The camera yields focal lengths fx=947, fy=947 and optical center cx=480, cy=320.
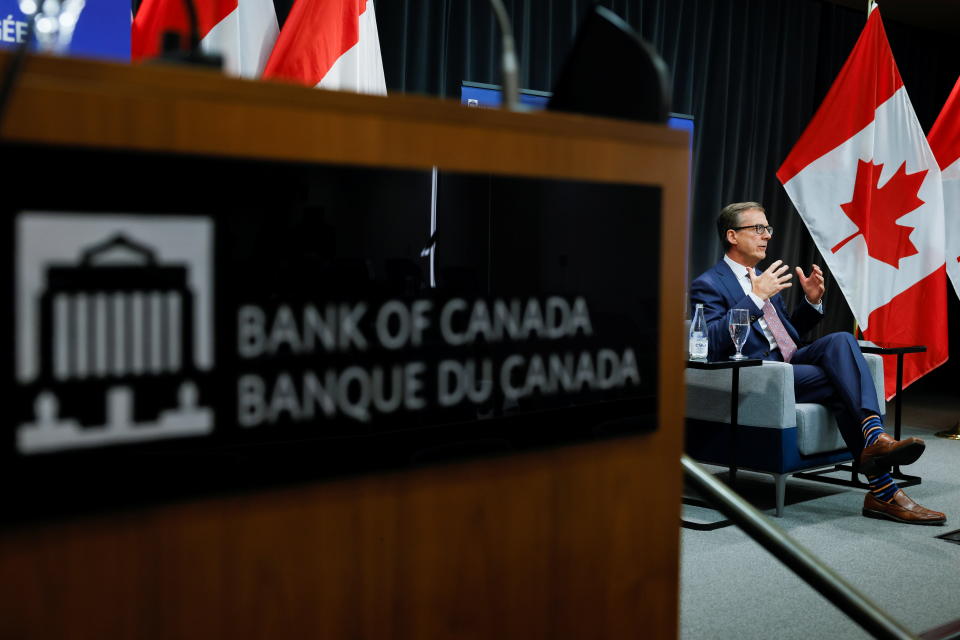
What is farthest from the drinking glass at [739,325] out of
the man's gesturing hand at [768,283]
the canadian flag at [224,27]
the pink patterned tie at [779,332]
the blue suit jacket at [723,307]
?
the canadian flag at [224,27]

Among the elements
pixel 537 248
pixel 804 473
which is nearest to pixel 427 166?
pixel 537 248

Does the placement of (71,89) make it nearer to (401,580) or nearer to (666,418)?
(401,580)

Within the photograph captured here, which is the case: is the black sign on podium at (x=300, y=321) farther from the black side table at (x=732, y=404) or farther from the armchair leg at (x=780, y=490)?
the armchair leg at (x=780, y=490)

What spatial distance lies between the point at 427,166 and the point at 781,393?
2.89 m

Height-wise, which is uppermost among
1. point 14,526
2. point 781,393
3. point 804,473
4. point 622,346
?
point 622,346

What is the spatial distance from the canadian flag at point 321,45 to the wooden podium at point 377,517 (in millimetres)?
2615

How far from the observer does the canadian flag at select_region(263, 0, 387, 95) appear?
131 inches

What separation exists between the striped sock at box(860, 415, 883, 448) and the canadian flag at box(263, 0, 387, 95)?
219 cm

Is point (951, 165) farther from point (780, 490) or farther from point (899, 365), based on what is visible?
point (780, 490)

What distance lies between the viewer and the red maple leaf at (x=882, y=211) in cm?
463

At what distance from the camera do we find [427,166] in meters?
0.78

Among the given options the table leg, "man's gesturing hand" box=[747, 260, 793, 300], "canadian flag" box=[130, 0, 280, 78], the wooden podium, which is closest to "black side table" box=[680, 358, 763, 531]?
the table leg

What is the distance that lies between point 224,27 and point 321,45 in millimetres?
333

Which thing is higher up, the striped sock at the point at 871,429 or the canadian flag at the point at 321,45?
the canadian flag at the point at 321,45
